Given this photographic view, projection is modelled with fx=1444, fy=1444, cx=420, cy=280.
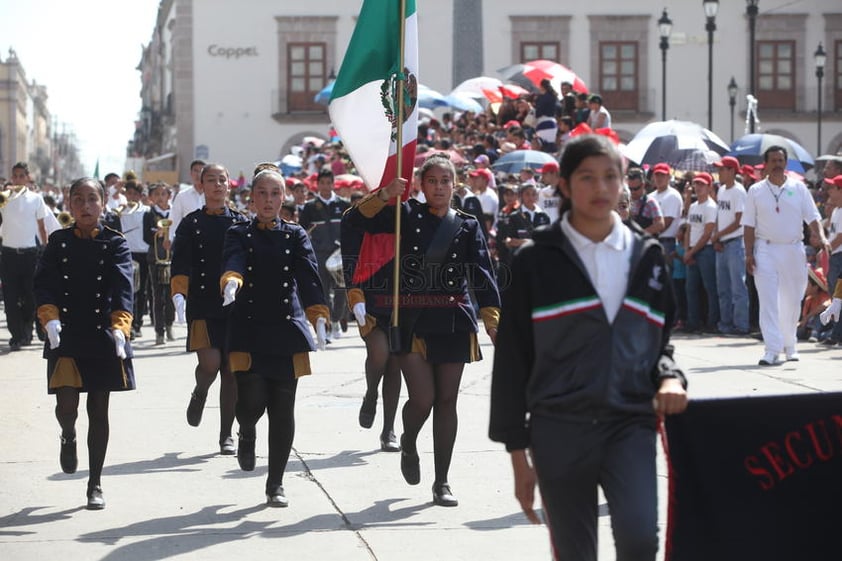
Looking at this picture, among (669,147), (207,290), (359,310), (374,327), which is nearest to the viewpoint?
(359,310)

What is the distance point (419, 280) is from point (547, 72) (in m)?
21.4

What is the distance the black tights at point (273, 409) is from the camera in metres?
7.10

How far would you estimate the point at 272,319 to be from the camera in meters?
7.22

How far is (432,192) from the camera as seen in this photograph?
24.3 ft

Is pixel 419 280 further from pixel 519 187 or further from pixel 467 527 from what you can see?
pixel 519 187

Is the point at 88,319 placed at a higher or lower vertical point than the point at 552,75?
lower

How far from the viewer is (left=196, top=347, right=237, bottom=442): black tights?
28.6 feet

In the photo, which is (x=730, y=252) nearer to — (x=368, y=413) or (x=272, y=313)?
(x=368, y=413)

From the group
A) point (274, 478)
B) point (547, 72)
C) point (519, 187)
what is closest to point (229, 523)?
point (274, 478)

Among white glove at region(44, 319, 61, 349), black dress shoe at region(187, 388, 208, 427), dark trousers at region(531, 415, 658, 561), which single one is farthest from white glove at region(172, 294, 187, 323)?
dark trousers at region(531, 415, 658, 561)

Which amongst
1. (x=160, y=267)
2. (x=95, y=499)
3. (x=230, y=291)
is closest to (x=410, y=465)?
(x=230, y=291)

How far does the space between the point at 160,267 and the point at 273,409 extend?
30.2 ft

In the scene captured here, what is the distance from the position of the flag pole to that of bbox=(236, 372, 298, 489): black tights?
565mm

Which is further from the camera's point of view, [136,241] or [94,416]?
[136,241]
